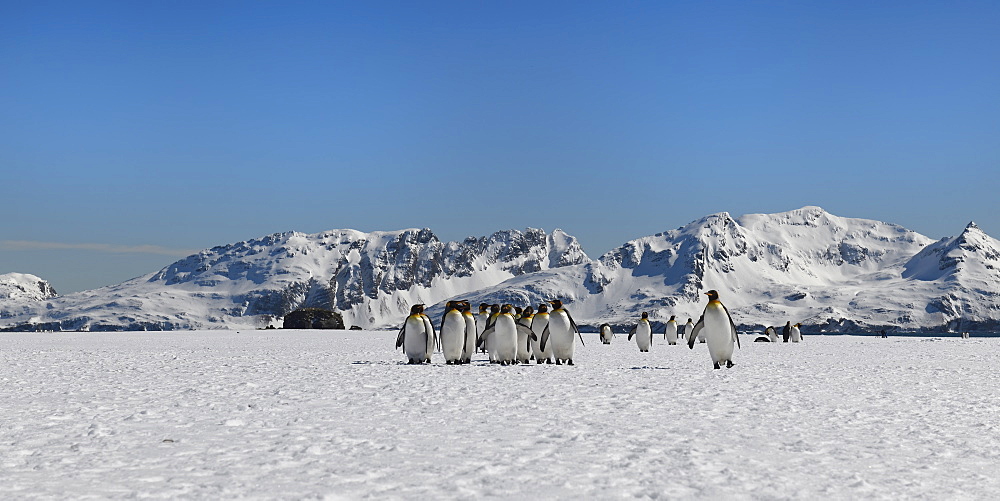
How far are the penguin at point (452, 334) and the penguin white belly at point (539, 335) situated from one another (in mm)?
1528

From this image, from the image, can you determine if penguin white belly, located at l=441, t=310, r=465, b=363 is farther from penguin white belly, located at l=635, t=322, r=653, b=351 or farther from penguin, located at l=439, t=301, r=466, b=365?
penguin white belly, located at l=635, t=322, r=653, b=351

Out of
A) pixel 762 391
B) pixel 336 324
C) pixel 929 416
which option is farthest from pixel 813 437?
pixel 336 324

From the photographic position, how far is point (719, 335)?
715 inches

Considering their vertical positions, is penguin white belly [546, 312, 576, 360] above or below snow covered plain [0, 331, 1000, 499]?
above

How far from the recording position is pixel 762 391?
1197 cm

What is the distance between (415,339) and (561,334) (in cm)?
304

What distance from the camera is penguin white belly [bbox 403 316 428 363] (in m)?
18.8

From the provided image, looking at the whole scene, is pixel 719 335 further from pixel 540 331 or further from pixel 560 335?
pixel 540 331

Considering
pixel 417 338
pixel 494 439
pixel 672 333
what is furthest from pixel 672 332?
pixel 494 439

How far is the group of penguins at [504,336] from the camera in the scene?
725 inches

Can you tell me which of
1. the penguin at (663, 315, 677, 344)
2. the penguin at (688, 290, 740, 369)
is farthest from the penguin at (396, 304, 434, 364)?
the penguin at (663, 315, 677, 344)

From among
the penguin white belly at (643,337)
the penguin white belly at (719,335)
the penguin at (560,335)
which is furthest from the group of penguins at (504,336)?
the penguin white belly at (643,337)

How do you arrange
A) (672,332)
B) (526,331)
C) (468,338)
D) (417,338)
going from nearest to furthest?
(417,338) < (526,331) < (468,338) < (672,332)

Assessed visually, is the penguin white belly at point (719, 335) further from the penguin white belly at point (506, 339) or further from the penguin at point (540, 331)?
the penguin white belly at point (506, 339)
